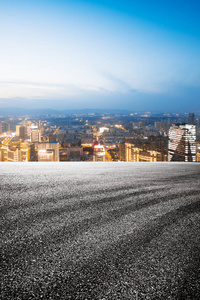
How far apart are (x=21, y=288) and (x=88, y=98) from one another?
24288mm

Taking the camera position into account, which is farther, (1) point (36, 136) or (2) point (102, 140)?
(2) point (102, 140)

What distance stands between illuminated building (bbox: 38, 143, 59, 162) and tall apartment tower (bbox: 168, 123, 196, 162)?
8.49 ft

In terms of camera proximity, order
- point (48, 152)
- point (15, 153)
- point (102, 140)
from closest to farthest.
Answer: point (15, 153) → point (48, 152) → point (102, 140)

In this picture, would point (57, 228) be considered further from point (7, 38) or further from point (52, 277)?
point (7, 38)

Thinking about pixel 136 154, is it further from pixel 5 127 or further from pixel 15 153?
pixel 5 127

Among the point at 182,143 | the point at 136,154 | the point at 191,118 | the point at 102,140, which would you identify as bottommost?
the point at 136,154

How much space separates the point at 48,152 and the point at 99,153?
104cm

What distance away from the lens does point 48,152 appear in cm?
418

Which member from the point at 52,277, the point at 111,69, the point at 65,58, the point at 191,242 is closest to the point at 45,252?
the point at 52,277

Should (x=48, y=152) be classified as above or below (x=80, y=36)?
below

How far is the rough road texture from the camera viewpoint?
73 cm

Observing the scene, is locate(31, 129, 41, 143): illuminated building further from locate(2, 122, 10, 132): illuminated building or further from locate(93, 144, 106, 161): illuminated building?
locate(93, 144, 106, 161): illuminated building

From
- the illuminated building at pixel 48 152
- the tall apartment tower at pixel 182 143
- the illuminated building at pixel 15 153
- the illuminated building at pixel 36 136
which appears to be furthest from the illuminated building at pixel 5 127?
the tall apartment tower at pixel 182 143

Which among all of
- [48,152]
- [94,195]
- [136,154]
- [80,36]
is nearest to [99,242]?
[94,195]
